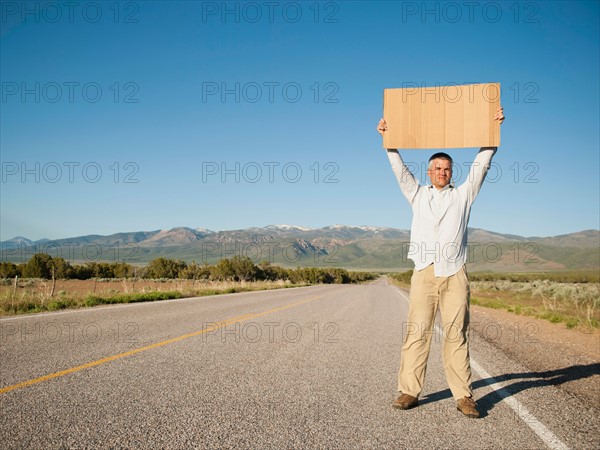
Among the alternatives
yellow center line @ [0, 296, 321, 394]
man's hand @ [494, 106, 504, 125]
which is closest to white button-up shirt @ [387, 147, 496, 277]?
man's hand @ [494, 106, 504, 125]

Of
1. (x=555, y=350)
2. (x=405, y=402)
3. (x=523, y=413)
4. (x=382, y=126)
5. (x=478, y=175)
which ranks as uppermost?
(x=382, y=126)

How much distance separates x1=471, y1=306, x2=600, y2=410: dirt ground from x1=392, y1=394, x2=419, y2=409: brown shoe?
2.06m

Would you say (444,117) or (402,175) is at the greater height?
(444,117)

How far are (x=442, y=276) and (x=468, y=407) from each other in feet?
3.93

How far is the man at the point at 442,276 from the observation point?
14.2ft

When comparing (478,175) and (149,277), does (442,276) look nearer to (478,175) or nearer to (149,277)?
(478,175)

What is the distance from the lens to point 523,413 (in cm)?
432

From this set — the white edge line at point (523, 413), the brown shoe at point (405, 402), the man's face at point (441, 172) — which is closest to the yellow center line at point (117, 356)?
the brown shoe at point (405, 402)

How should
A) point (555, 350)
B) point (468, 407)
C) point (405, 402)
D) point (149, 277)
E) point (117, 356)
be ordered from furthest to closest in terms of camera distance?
point (149, 277) < point (555, 350) < point (117, 356) < point (405, 402) < point (468, 407)

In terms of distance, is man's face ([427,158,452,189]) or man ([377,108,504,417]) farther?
man's face ([427,158,452,189])

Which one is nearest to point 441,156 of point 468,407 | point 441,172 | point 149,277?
point 441,172

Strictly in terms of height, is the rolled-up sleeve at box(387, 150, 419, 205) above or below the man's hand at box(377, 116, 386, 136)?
below

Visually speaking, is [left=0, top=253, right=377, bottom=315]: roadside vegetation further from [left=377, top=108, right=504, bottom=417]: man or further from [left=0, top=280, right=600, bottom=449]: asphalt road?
[left=377, top=108, right=504, bottom=417]: man

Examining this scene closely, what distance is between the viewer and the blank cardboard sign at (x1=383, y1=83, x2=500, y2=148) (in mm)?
4539
